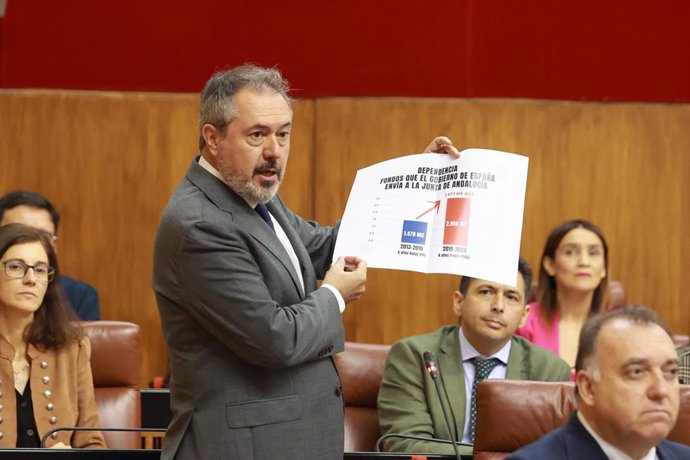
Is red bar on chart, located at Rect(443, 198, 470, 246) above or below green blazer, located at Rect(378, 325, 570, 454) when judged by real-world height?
above

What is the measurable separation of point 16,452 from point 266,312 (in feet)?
2.74

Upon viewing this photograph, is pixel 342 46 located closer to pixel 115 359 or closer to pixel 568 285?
pixel 568 285

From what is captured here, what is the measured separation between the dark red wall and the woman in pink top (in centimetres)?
81

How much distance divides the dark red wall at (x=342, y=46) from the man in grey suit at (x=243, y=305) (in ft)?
8.48

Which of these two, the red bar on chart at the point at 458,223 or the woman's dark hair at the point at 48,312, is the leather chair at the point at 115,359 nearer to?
the woman's dark hair at the point at 48,312

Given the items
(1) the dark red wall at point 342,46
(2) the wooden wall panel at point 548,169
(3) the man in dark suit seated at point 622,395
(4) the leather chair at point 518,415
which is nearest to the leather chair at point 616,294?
(2) the wooden wall panel at point 548,169

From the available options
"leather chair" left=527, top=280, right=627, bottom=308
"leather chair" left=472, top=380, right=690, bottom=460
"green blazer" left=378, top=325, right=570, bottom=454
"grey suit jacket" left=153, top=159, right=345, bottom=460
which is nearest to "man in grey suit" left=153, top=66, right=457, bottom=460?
"grey suit jacket" left=153, top=159, right=345, bottom=460

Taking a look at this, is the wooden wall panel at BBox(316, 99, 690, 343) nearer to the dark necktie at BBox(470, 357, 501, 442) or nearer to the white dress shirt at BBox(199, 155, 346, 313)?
the dark necktie at BBox(470, 357, 501, 442)

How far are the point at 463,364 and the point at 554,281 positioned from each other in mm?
1088

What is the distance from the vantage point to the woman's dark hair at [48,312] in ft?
11.3

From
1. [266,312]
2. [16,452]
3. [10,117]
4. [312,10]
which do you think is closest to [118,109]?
[10,117]

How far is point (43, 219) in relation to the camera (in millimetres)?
4363

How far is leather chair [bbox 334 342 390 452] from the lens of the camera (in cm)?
354

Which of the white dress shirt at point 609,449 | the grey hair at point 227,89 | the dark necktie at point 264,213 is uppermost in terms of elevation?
the grey hair at point 227,89
